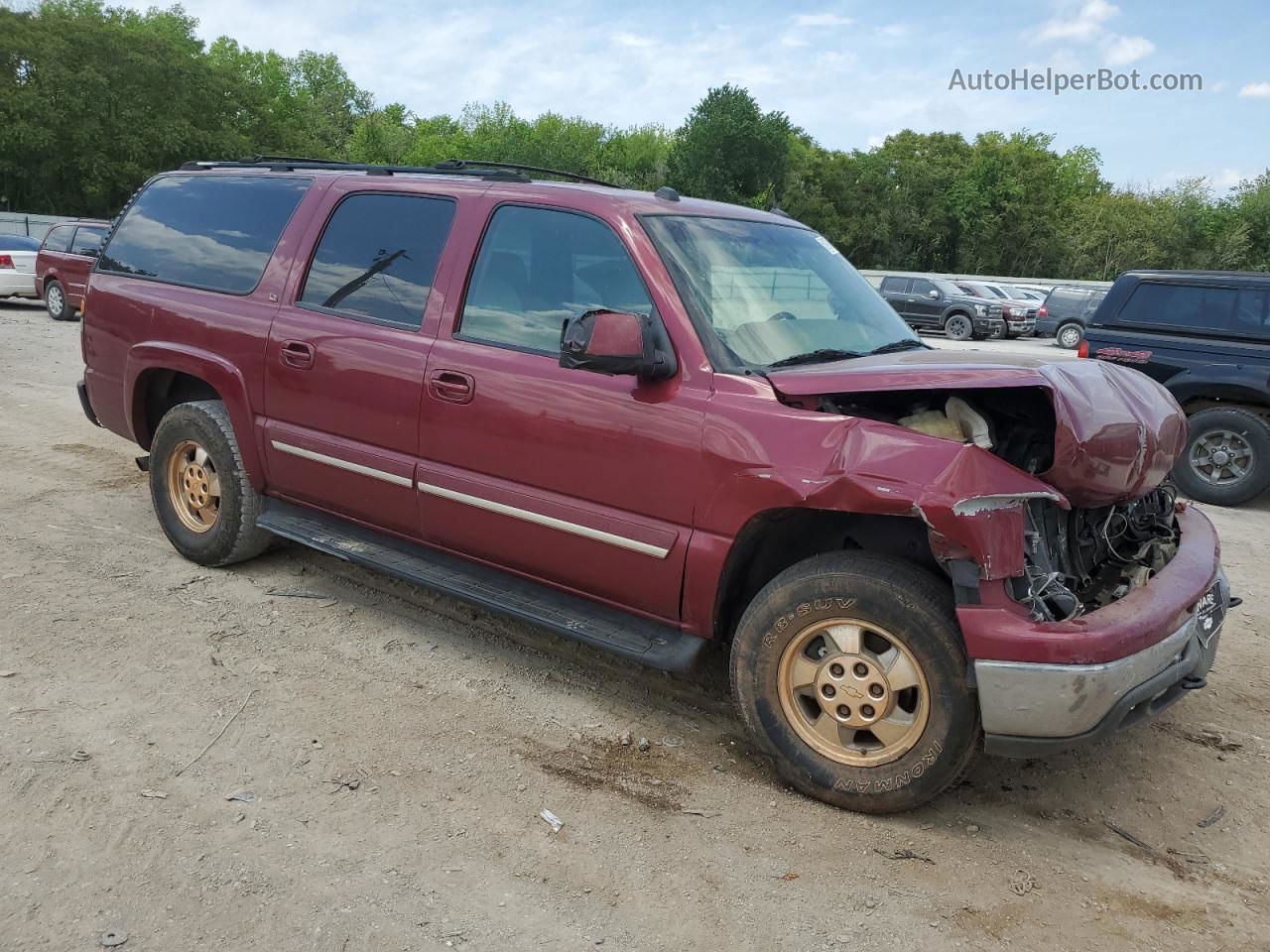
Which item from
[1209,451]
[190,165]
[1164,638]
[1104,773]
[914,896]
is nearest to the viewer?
[914,896]

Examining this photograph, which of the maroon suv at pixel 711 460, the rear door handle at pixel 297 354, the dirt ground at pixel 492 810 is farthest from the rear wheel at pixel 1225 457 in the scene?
the rear door handle at pixel 297 354

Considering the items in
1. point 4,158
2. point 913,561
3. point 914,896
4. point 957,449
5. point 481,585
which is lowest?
point 914,896

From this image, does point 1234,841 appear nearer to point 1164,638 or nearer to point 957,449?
point 1164,638

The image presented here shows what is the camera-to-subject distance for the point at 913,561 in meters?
3.20

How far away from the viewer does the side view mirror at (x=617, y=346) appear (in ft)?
10.5

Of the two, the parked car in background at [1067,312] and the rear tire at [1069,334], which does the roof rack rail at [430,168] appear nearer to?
the parked car in background at [1067,312]

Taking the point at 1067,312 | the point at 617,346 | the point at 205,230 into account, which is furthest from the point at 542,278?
the point at 1067,312

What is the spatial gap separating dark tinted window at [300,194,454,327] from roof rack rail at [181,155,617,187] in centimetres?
26

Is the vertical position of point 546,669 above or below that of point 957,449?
below

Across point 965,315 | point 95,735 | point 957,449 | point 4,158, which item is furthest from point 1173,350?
point 4,158

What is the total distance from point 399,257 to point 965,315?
78.6 ft

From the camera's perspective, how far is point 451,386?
383cm

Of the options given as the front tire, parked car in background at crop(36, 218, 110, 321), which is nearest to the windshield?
the front tire

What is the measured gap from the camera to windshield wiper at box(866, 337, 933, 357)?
3.87m
